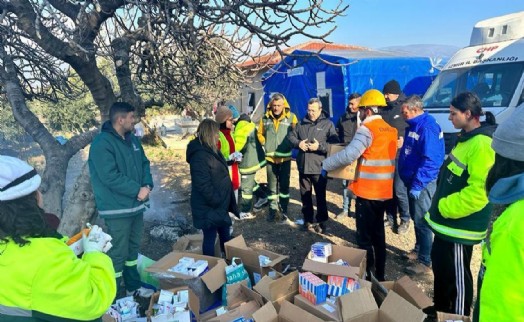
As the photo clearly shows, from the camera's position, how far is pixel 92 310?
5.16ft

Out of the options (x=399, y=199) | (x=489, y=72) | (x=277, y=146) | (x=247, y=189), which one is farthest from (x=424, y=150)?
(x=489, y=72)

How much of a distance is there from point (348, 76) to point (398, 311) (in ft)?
25.4

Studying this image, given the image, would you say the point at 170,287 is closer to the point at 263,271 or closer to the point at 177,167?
the point at 263,271

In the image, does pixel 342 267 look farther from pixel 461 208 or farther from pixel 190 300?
pixel 190 300

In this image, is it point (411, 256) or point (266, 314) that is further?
point (411, 256)

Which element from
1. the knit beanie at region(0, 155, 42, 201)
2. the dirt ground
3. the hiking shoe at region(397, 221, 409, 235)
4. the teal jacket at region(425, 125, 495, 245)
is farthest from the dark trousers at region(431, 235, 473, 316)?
the knit beanie at region(0, 155, 42, 201)

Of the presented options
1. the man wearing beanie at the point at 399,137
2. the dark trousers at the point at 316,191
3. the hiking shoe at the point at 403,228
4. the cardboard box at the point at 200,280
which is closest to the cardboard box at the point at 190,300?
the cardboard box at the point at 200,280

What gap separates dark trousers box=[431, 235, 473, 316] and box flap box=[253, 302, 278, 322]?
142 centimetres

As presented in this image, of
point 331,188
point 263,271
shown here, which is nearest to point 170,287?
point 263,271

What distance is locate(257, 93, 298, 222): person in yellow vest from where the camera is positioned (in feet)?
19.0

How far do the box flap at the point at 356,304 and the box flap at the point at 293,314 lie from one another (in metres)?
0.20

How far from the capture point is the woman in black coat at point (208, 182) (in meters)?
3.63

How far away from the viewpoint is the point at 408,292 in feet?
9.41

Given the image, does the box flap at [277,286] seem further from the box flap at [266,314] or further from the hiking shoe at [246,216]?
the hiking shoe at [246,216]
